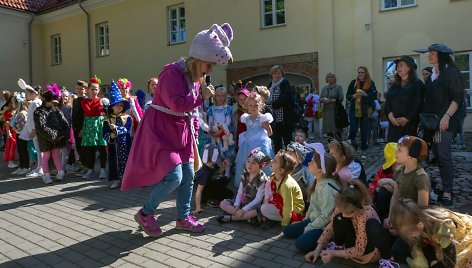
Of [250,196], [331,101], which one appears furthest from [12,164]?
[331,101]

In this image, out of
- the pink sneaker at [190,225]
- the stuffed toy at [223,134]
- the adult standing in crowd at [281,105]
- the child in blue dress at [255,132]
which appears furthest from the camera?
the adult standing in crowd at [281,105]

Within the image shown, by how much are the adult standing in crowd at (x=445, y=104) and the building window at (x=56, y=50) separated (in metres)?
22.4

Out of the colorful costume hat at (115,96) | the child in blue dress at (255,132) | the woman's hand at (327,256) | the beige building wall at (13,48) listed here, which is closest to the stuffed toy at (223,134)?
the child in blue dress at (255,132)

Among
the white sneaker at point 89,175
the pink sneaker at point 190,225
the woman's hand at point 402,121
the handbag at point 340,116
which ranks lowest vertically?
the pink sneaker at point 190,225

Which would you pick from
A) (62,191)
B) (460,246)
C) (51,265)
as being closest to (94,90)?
(62,191)

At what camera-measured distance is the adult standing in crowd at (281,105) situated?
684cm

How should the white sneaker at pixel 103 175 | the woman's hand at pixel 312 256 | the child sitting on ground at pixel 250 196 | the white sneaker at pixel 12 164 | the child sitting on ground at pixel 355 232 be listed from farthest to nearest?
the white sneaker at pixel 12 164 → the white sneaker at pixel 103 175 → the child sitting on ground at pixel 250 196 → the woman's hand at pixel 312 256 → the child sitting on ground at pixel 355 232

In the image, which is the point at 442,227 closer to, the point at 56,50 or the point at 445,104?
the point at 445,104

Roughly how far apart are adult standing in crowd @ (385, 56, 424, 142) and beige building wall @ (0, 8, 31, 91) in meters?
21.7

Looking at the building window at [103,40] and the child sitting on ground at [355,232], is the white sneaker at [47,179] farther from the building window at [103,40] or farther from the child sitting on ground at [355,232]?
the building window at [103,40]

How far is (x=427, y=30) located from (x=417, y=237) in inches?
448

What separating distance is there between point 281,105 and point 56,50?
20.6 meters

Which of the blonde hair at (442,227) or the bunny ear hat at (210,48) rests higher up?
the bunny ear hat at (210,48)

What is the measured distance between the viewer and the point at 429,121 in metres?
4.91
